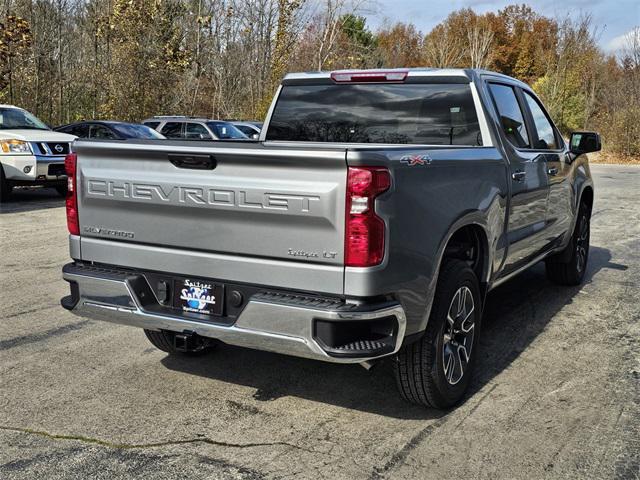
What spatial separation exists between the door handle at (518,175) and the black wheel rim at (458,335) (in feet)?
3.72

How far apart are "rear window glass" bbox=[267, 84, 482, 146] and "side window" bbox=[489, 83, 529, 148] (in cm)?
38

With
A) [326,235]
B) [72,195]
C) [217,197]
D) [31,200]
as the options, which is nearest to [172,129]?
[31,200]

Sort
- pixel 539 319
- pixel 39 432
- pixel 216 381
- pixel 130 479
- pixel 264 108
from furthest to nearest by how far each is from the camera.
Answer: pixel 264 108, pixel 539 319, pixel 216 381, pixel 39 432, pixel 130 479

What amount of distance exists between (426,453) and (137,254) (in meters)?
1.84

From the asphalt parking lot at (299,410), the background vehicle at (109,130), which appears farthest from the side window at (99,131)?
the asphalt parking lot at (299,410)

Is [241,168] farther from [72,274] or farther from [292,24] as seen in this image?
[292,24]

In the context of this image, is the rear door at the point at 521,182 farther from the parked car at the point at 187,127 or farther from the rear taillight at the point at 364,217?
the parked car at the point at 187,127

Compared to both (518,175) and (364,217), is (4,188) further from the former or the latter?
(364,217)

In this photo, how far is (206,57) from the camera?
94.8ft

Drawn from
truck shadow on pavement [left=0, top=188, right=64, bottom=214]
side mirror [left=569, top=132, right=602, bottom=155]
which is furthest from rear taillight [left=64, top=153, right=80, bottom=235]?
truck shadow on pavement [left=0, top=188, right=64, bottom=214]

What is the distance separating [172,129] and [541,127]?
14.0 m

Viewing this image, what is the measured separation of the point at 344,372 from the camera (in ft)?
15.0

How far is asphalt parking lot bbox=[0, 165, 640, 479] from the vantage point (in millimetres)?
3311

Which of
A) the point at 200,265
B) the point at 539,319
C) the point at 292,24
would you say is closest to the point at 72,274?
the point at 200,265
